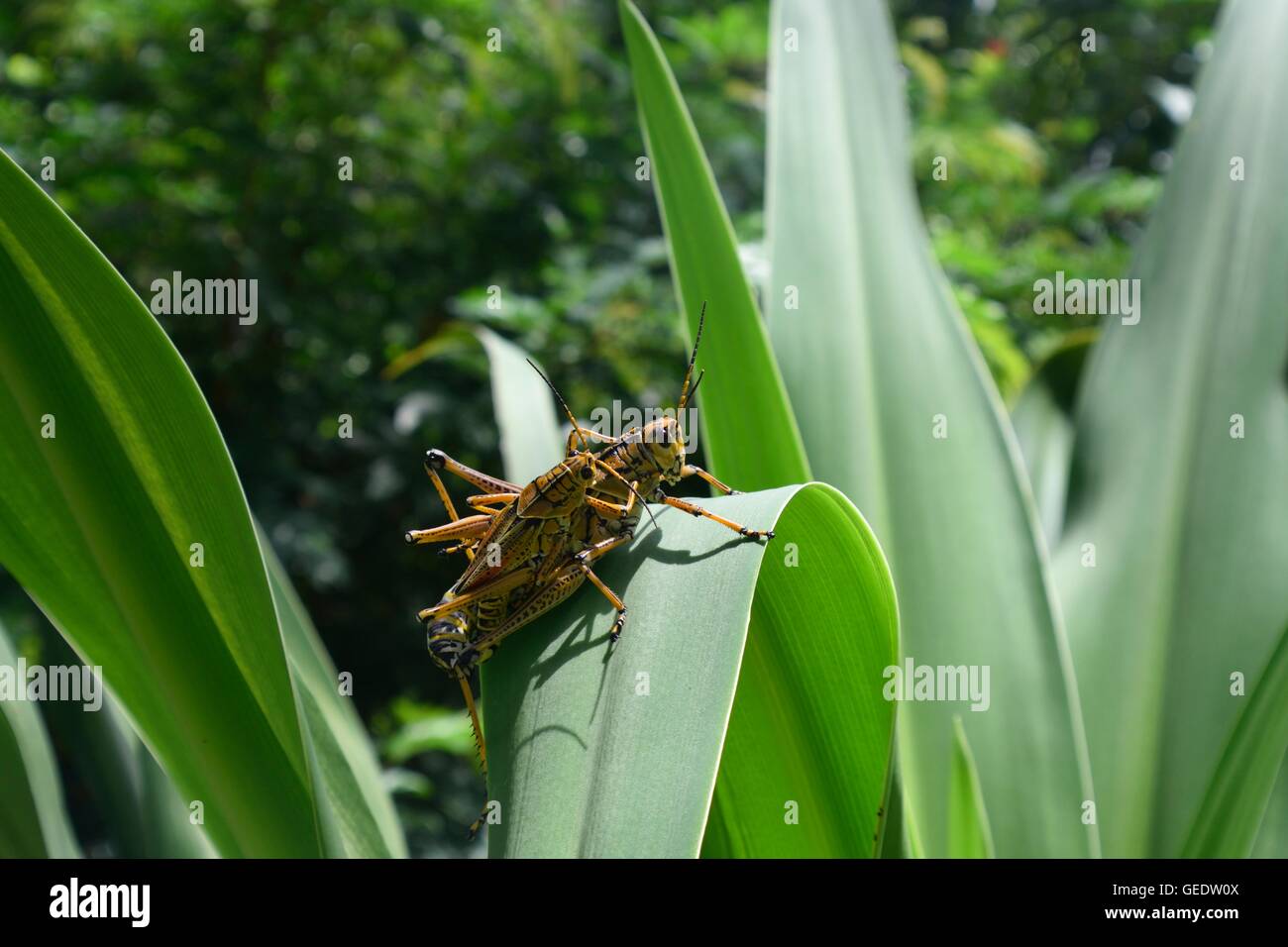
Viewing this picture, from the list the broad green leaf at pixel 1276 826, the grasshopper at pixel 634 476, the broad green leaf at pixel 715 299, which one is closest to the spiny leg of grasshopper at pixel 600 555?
the grasshopper at pixel 634 476

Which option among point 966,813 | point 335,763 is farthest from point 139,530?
point 966,813

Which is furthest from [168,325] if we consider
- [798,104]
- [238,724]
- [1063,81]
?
[1063,81]

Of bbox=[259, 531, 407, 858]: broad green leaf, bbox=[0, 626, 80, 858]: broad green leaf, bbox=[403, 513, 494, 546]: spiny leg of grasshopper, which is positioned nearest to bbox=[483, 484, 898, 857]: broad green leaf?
bbox=[259, 531, 407, 858]: broad green leaf

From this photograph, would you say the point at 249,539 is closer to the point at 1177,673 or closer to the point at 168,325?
the point at 1177,673

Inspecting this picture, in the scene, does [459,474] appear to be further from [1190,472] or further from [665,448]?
[1190,472]

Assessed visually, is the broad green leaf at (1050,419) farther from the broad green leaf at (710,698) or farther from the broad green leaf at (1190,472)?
the broad green leaf at (710,698)
